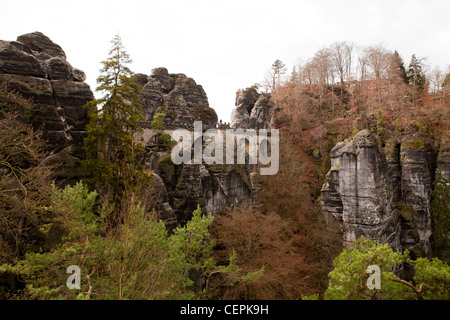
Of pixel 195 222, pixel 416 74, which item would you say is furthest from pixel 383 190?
pixel 416 74

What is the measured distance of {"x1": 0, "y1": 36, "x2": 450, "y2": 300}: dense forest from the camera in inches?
295

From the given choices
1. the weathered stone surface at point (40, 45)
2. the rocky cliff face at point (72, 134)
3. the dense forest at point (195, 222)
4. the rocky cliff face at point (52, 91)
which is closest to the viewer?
the dense forest at point (195, 222)

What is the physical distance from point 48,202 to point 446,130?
32876 millimetres

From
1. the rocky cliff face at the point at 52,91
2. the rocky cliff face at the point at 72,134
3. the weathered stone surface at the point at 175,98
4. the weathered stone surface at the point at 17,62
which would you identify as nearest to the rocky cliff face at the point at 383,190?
the rocky cliff face at the point at 72,134

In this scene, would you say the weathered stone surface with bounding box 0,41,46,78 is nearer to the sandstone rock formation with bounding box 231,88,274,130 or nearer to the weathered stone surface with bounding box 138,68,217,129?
the weathered stone surface with bounding box 138,68,217,129

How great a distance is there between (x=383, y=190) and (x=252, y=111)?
23.6 m

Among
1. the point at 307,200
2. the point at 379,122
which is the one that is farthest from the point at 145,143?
the point at 379,122

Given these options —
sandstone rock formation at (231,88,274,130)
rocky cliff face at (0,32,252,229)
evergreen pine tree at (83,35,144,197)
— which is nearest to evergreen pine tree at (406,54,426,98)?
sandstone rock formation at (231,88,274,130)

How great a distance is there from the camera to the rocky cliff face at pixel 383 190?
17797 mm

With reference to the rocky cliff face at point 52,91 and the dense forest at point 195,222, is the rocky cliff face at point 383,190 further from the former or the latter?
the rocky cliff face at point 52,91

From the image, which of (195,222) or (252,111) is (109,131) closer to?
(195,222)

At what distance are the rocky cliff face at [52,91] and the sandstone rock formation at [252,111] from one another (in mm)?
25687

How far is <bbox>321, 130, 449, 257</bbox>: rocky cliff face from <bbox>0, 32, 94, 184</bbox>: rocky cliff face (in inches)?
825

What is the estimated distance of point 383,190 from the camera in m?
18.5
